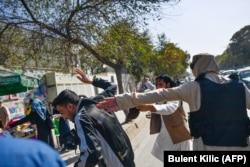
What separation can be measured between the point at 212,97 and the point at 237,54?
310 feet

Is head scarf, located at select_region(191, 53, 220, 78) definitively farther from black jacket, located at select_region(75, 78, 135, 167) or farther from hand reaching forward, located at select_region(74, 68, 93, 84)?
hand reaching forward, located at select_region(74, 68, 93, 84)

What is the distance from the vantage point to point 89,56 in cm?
1484

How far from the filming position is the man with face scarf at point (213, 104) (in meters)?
3.03

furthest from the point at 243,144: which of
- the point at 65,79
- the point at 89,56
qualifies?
the point at 65,79

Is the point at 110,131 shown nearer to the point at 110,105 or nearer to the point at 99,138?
the point at 99,138

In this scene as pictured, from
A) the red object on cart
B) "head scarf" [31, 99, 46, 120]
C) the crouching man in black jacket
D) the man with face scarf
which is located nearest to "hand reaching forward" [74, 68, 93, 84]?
the crouching man in black jacket

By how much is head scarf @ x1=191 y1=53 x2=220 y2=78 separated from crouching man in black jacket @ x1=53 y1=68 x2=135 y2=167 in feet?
3.06

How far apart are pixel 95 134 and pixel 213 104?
104 cm

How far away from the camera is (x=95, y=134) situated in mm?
3023

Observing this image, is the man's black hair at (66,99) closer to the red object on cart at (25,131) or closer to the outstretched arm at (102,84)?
the outstretched arm at (102,84)

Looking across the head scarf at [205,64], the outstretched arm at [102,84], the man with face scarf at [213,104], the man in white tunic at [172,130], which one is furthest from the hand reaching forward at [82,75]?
the head scarf at [205,64]

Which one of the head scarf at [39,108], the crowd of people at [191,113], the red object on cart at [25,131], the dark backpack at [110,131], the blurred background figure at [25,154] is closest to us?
the blurred background figure at [25,154]

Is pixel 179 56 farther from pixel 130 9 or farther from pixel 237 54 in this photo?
pixel 130 9

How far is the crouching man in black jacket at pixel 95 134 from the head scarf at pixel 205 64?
3.06ft
